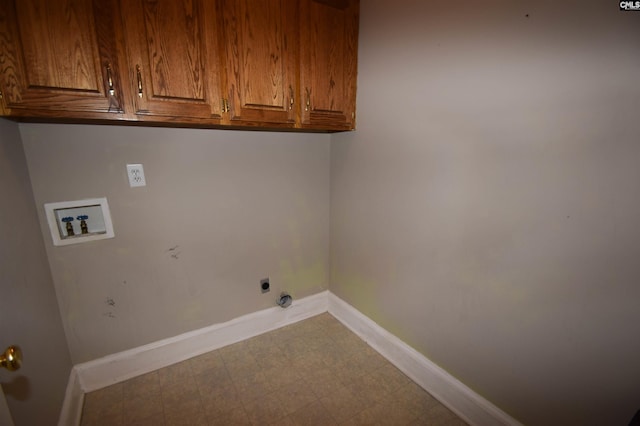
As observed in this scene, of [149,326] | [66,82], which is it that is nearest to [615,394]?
[149,326]

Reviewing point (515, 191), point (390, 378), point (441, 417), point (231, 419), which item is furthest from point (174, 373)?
point (515, 191)

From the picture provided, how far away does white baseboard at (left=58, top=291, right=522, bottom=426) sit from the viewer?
140 centimetres

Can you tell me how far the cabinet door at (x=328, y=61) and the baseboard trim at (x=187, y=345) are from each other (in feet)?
4.88

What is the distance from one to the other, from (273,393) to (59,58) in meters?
1.91

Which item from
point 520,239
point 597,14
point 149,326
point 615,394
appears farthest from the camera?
point 149,326

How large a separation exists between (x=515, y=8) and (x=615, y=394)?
1526 millimetres

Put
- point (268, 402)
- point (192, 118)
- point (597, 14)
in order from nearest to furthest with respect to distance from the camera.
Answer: point (597, 14) → point (192, 118) → point (268, 402)

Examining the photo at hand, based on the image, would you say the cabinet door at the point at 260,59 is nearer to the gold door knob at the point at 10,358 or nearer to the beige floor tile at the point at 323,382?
the gold door knob at the point at 10,358

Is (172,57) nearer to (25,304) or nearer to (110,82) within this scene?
(110,82)

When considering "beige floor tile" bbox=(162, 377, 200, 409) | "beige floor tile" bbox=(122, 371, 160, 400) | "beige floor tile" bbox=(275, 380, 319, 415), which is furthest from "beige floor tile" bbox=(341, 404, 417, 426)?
"beige floor tile" bbox=(122, 371, 160, 400)

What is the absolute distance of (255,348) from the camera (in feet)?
6.42

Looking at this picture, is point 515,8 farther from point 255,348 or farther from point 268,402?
point 255,348

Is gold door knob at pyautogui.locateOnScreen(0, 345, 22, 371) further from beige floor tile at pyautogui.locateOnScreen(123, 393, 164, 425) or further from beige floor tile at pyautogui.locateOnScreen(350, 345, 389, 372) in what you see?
beige floor tile at pyautogui.locateOnScreen(350, 345, 389, 372)

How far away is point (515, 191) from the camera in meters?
1.15
